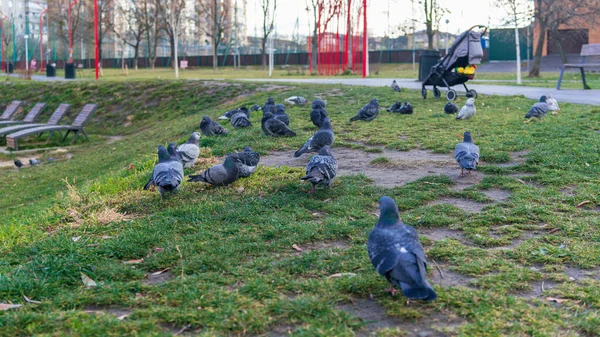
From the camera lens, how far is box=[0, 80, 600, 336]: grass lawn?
11.0 ft

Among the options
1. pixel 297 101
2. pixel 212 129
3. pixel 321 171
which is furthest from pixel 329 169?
pixel 297 101

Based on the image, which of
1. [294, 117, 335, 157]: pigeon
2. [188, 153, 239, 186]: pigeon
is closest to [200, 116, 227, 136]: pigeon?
[294, 117, 335, 157]: pigeon

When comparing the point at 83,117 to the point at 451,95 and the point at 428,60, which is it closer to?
the point at 451,95

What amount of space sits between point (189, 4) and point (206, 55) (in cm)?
559

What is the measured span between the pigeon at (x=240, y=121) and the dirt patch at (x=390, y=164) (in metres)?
2.52

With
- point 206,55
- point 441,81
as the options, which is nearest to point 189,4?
point 206,55

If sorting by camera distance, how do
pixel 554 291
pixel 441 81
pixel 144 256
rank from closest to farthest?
1. pixel 554 291
2. pixel 144 256
3. pixel 441 81

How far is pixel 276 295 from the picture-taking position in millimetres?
3660

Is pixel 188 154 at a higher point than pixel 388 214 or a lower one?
higher

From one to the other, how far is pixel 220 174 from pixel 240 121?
478cm

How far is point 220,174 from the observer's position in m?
6.39

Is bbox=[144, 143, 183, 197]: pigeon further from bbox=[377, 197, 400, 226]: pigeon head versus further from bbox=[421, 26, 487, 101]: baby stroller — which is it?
bbox=[421, 26, 487, 101]: baby stroller

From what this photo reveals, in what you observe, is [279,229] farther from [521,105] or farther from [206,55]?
[206,55]

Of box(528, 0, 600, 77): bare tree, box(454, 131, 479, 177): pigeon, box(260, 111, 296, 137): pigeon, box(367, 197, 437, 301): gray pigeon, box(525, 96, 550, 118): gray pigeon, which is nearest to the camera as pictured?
box(367, 197, 437, 301): gray pigeon
